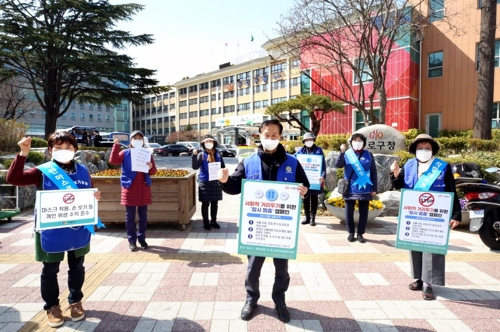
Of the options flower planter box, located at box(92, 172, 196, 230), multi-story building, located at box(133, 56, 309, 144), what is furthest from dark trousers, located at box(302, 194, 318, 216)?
multi-story building, located at box(133, 56, 309, 144)

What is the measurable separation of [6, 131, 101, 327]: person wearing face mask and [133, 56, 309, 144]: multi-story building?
36445mm

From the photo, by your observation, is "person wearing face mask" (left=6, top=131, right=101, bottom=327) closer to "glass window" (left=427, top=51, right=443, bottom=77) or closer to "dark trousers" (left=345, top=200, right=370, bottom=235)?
"dark trousers" (left=345, top=200, right=370, bottom=235)

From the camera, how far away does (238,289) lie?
4.08m

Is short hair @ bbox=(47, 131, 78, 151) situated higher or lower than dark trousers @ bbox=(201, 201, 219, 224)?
higher

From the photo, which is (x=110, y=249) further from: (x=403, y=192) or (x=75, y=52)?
(x=75, y=52)

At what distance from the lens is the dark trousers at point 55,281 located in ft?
10.6

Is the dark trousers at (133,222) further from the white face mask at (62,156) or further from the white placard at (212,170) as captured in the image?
the white face mask at (62,156)

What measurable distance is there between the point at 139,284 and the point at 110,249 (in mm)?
1684

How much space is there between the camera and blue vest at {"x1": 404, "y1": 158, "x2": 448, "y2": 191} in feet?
12.8

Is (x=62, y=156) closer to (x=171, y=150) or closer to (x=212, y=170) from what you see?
(x=212, y=170)

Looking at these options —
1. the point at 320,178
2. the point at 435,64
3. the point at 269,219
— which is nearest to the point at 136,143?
the point at 269,219

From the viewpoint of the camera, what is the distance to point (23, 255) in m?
5.34

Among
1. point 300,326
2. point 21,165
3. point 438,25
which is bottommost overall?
point 300,326

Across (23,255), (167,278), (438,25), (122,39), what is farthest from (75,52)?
(438,25)
